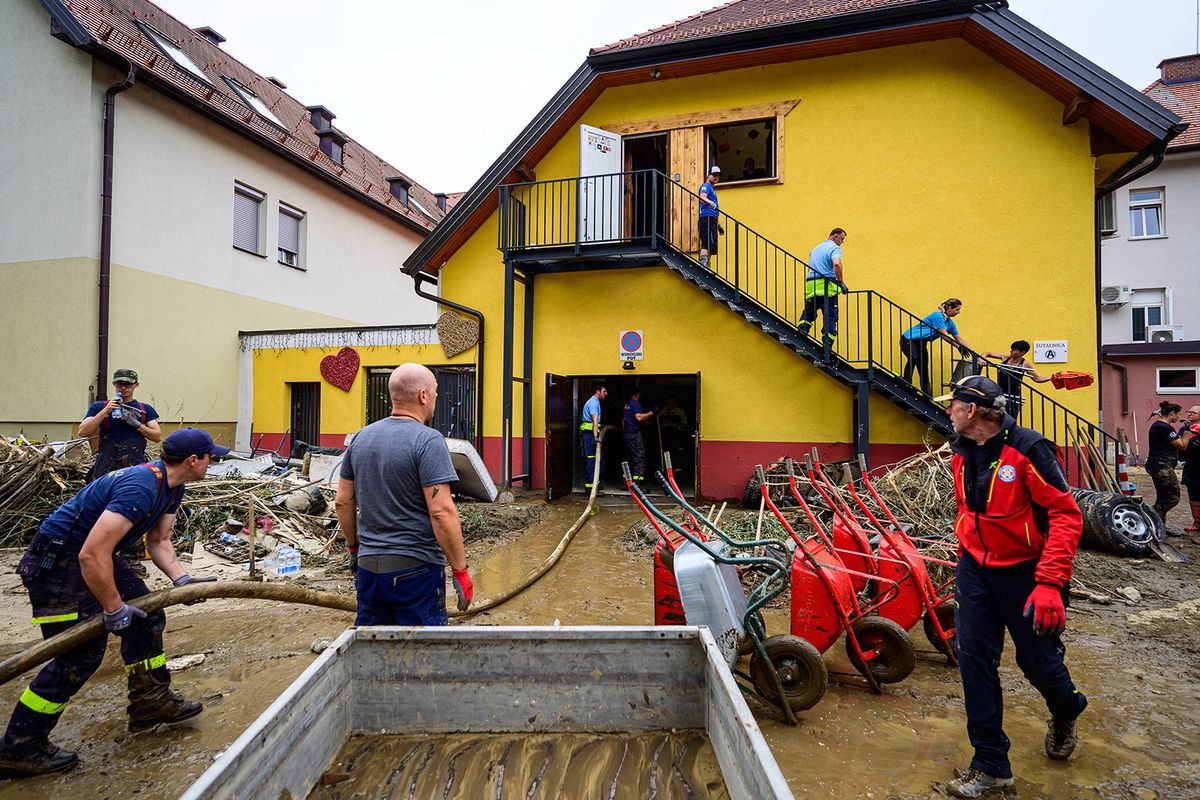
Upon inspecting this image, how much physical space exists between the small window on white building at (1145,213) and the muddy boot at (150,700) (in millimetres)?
26258

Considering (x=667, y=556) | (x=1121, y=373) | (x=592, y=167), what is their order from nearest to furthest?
(x=667, y=556)
(x=592, y=167)
(x=1121, y=373)

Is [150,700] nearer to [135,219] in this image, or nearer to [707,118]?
[707,118]

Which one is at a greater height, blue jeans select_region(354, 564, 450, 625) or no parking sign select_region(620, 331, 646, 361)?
no parking sign select_region(620, 331, 646, 361)

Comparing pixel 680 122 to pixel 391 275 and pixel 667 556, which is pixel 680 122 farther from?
pixel 391 275

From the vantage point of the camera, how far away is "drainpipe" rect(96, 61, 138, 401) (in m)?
10.8

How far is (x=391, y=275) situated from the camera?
1908 centimetres

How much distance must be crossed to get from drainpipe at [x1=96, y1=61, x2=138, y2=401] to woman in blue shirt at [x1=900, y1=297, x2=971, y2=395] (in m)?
13.7

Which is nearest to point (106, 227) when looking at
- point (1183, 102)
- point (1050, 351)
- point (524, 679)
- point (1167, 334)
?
point (524, 679)

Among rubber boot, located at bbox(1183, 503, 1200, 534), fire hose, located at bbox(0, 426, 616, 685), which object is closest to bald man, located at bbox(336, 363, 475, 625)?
fire hose, located at bbox(0, 426, 616, 685)

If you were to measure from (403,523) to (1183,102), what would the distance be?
91.3ft

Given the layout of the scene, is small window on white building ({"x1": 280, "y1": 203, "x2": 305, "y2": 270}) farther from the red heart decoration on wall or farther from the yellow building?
the yellow building

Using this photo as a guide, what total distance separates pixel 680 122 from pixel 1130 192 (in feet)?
59.4

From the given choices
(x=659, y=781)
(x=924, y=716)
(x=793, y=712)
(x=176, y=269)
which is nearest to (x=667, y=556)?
(x=793, y=712)

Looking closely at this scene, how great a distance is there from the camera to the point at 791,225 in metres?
10.2
